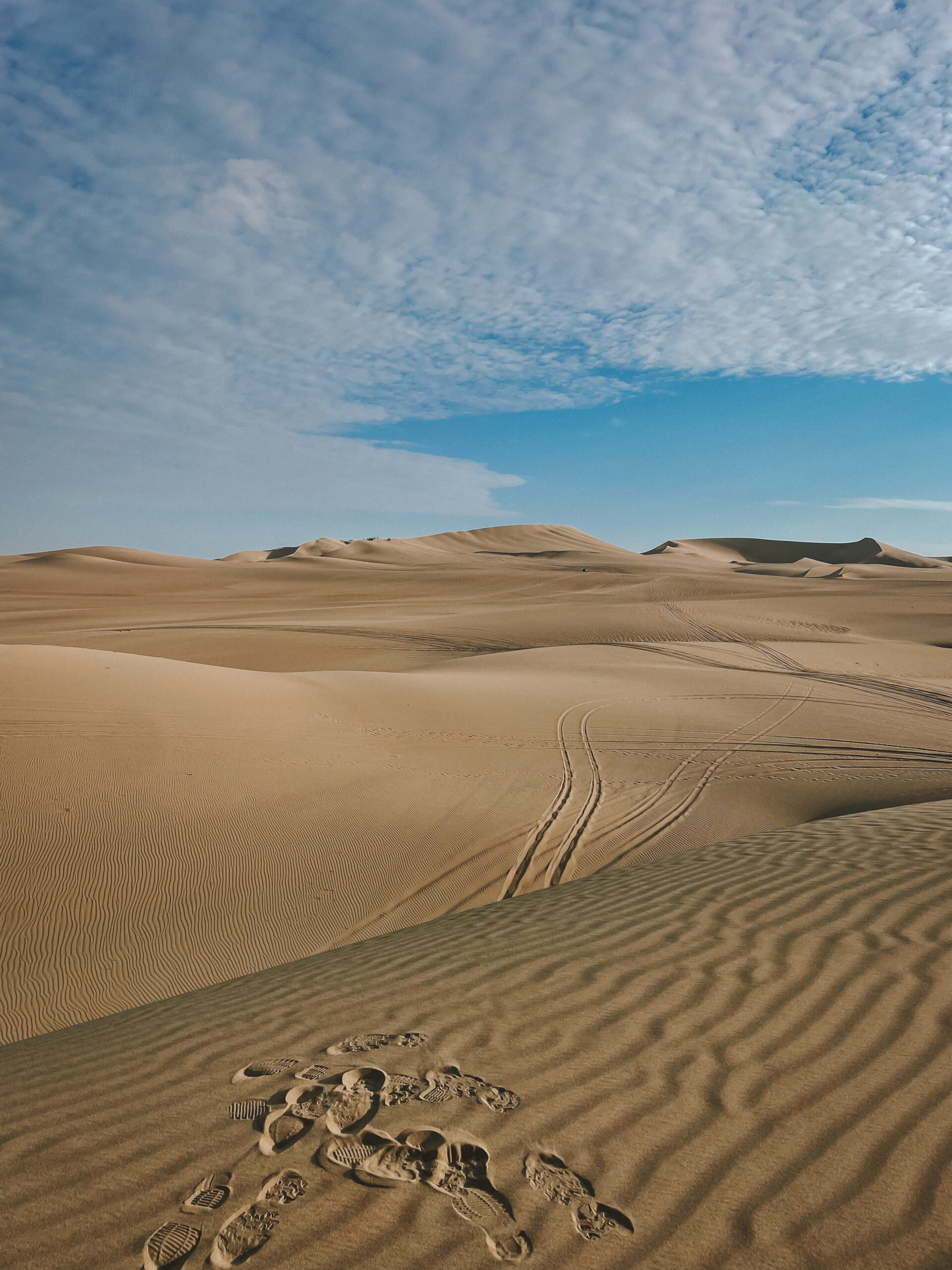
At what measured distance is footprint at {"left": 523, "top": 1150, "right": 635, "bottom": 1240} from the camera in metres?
1.97

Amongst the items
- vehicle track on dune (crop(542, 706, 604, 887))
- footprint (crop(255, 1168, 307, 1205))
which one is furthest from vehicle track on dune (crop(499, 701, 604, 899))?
footprint (crop(255, 1168, 307, 1205))

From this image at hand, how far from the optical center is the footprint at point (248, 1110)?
2480mm

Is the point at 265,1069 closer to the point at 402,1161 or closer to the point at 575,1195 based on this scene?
the point at 402,1161

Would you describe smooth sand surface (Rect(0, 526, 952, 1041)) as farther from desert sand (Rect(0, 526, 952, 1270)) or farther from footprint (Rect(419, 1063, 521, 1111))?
footprint (Rect(419, 1063, 521, 1111))

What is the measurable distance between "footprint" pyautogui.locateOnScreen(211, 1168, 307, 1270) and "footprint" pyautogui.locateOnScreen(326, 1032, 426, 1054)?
29.9 inches

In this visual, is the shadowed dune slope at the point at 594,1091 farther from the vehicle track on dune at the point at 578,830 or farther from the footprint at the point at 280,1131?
the vehicle track on dune at the point at 578,830

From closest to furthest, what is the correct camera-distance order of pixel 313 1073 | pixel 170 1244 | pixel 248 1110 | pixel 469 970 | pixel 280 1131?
pixel 170 1244
pixel 280 1131
pixel 248 1110
pixel 313 1073
pixel 469 970

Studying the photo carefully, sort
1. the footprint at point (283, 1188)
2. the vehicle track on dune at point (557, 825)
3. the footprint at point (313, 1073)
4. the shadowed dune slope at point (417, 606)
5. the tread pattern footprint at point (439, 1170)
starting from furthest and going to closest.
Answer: the shadowed dune slope at point (417, 606) < the vehicle track on dune at point (557, 825) < the footprint at point (313, 1073) < the footprint at point (283, 1188) < the tread pattern footprint at point (439, 1170)

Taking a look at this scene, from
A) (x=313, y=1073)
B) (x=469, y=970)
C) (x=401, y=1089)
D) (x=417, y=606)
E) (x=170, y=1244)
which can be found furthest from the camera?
(x=417, y=606)

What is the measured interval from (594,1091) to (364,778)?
20.0ft

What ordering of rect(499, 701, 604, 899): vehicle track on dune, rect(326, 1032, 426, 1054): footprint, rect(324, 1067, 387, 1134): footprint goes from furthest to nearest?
rect(499, 701, 604, 899): vehicle track on dune
rect(326, 1032, 426, 1054): footprint
rect(324, 1067, 387, 1134): footprint

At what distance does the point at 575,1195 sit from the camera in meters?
2.09

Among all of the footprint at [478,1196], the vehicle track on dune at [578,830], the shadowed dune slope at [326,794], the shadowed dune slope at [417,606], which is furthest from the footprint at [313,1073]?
the shadowed dune slope at [417,606]

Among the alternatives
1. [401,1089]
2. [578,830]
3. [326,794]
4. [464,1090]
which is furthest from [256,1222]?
[326,794]
